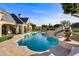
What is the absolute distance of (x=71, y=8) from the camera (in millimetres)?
4527

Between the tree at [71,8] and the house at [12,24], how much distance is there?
78 centimetres

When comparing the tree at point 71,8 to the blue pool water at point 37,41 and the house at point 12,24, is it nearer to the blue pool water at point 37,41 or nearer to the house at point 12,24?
the blue pool water at point 37,41

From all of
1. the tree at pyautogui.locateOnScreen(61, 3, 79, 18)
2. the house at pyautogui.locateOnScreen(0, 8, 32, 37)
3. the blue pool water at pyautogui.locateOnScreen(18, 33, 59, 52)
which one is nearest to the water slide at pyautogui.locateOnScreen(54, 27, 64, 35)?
the blue pool water at pyautogui.locateOnScreen(18, 33, 59, 52)

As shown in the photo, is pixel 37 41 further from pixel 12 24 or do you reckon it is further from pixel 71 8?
pixel 71 8

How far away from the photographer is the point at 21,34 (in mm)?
4625

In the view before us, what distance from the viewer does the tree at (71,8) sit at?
4.41 m

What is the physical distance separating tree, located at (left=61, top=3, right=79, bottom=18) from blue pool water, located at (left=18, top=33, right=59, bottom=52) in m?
0.63

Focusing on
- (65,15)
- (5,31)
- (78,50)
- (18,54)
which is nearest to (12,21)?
(5,31)

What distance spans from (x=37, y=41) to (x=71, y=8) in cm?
97

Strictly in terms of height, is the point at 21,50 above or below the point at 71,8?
below

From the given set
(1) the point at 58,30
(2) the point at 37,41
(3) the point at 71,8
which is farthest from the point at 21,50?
(3) the point at 71,8

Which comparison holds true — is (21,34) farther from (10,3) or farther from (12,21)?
(10,3)

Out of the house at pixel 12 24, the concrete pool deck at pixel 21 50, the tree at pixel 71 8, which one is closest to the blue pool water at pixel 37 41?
the concrete pool deck at pixel 21 50

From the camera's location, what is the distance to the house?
4523mm
